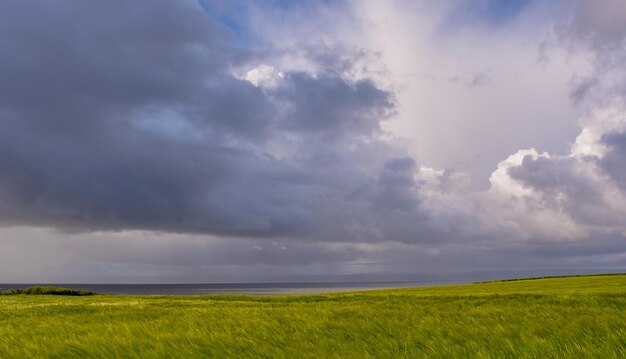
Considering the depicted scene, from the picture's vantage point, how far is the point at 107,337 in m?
6.92

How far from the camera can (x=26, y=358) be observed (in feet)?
20.7

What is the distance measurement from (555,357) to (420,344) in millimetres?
1545

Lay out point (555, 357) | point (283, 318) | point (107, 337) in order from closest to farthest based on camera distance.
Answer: point (555, 357) → point (107, 337) → point (283, 318)

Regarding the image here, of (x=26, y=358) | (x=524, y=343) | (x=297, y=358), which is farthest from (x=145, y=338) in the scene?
(x=524, y=343)

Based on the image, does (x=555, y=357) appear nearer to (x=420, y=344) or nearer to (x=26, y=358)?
(x=420, y=344)

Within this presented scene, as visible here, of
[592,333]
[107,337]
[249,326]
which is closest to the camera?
[592,333]

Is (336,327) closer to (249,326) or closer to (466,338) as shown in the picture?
(249,326)

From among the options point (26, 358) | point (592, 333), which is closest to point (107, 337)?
point (26, 358)

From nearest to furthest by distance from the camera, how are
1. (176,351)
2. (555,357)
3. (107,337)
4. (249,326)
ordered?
(555,357), (176,351), (107,337), (249,326)

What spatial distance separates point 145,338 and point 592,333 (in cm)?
575

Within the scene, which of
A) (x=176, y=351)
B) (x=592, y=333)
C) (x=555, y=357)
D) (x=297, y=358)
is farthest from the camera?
(x=592, y=333)

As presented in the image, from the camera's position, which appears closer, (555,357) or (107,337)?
(555,357)

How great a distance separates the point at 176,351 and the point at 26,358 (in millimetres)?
2079

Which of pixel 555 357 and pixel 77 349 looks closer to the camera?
pixel 555 357
